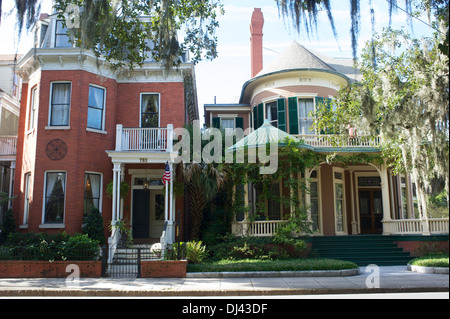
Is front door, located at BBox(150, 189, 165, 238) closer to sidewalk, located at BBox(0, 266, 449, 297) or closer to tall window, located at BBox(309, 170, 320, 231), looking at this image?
sidewalk, located at BBox(0, 266, 449, 297)

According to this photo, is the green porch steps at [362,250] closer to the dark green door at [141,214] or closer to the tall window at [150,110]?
the dark green door at [141,214]

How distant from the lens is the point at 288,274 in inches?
475

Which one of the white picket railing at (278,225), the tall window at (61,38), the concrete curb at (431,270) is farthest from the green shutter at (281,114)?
the tall window at (61,38)

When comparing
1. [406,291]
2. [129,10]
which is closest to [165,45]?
[129,10]

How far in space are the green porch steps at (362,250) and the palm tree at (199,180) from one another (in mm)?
4402

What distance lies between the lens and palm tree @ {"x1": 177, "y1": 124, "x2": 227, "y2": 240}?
15430 mm

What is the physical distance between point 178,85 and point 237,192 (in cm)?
594

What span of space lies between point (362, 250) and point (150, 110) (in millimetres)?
10845

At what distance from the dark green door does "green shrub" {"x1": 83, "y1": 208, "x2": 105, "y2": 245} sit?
2309mm

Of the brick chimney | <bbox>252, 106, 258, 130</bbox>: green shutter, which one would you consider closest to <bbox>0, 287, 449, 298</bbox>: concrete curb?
<bbox>252, 106, 258, 130</bbox>: green shutter

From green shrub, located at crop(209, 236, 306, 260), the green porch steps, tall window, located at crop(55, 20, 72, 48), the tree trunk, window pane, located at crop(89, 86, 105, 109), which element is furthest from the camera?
tall window, located at crop(55, 20, 72, 48)

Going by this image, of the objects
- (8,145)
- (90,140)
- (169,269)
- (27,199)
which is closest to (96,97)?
(90,140)

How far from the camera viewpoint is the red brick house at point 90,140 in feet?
52.7
